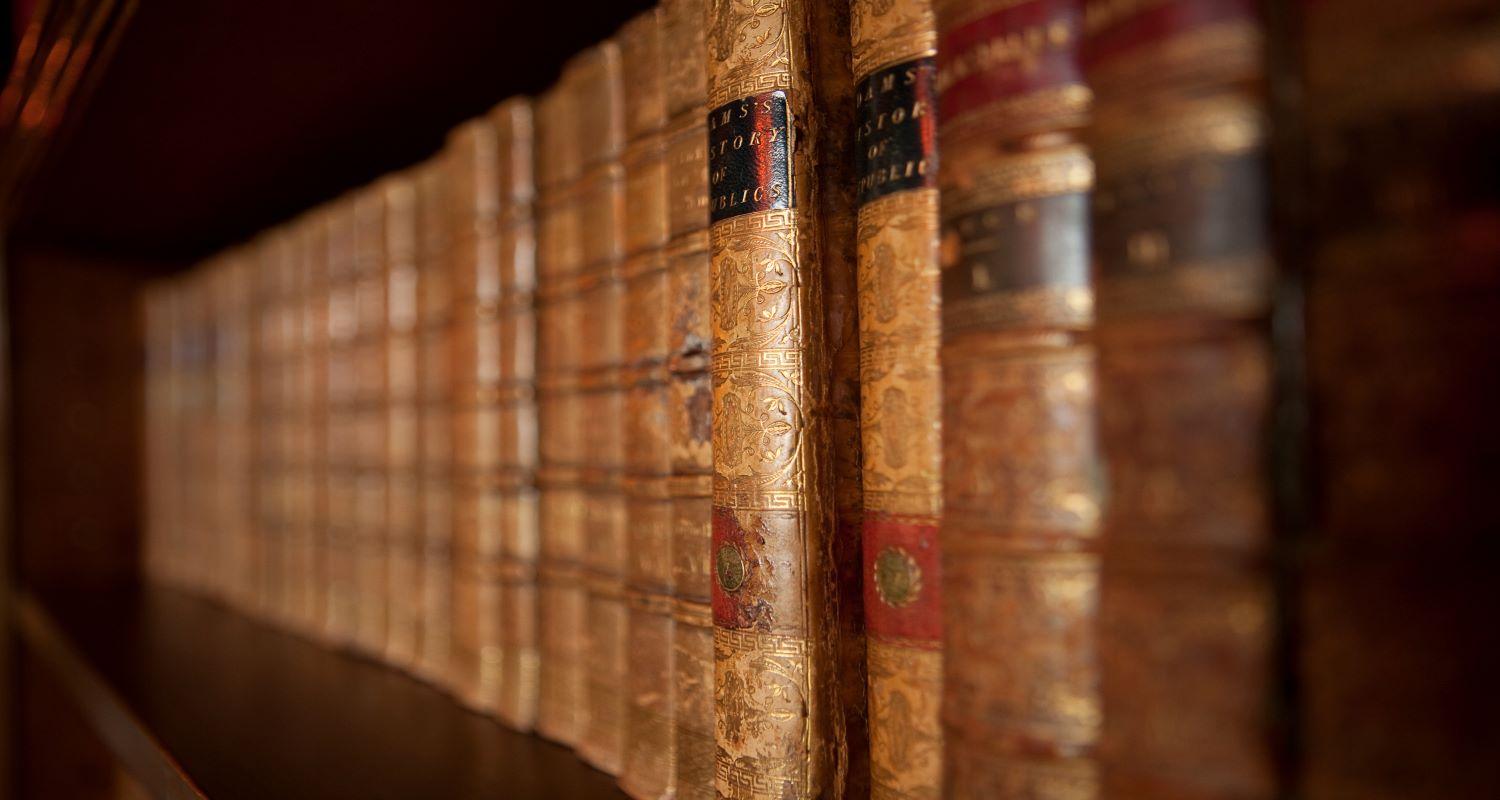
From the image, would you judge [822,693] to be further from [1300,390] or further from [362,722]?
[362,722]

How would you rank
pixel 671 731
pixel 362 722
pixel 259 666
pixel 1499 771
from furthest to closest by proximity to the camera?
pixel 259 666 < pixel 362 722 < pixel 671 731 < pixel 1499 771

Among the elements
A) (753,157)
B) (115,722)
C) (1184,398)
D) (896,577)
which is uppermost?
(753,157)

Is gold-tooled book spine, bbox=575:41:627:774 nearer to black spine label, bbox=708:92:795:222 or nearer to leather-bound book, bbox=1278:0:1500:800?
black spine label, bbox=708:92:795:222

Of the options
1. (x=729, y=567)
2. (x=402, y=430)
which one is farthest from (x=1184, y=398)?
(x=402, y=430)

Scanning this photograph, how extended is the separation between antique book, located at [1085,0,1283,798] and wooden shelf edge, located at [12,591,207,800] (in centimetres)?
82

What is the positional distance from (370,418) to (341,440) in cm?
11

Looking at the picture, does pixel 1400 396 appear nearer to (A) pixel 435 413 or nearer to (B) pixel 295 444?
(A) pixel 435 413

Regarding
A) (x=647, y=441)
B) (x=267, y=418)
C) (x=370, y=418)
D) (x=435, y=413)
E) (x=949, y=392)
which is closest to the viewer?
(x=949, y=392)

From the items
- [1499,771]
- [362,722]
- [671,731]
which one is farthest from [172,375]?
[1499,771]

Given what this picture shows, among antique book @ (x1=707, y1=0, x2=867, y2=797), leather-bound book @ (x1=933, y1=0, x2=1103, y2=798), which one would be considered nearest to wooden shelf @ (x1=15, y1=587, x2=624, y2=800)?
antique book @ (x1=707, y1=0, x2=867, y2=797)

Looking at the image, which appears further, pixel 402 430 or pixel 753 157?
pixel 402 430

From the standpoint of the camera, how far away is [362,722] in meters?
1.00

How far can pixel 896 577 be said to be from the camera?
57cm

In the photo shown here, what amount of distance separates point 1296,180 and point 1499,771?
23 centimetres
